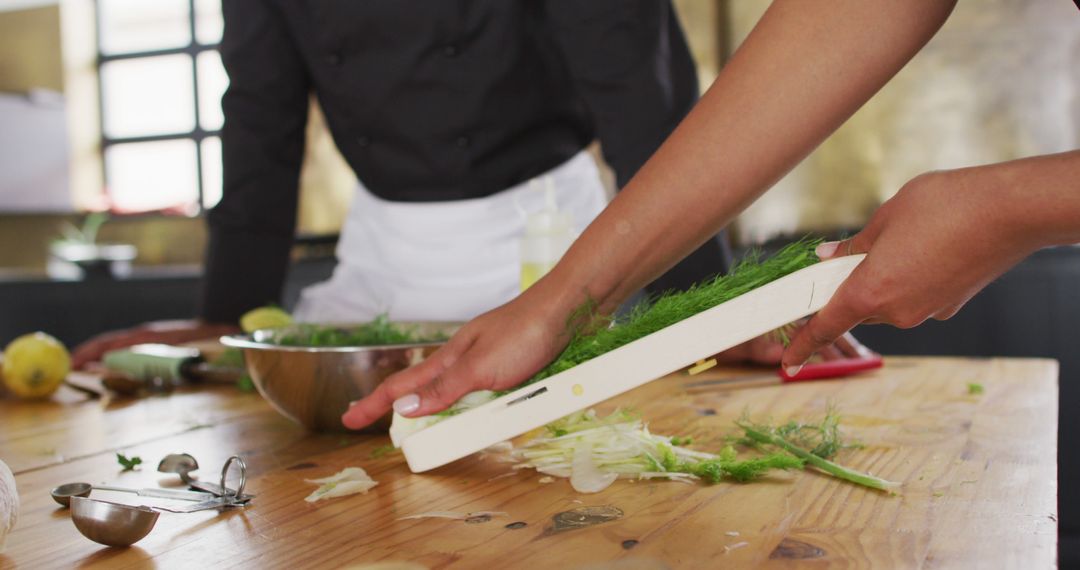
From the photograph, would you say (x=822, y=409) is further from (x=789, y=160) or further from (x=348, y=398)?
(x=348, y=398)

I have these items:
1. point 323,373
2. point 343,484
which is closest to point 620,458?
point 343,484

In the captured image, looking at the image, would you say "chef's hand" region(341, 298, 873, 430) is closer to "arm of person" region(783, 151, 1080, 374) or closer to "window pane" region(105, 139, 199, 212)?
"arm of person" region(783, 151, 1080, 374)

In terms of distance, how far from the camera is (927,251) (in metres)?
0.65

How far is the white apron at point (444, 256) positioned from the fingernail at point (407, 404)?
0.89m

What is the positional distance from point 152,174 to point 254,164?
4974 millimetres

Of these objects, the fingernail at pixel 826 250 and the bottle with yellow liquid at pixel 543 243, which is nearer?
the fingernail at pixel 826 250

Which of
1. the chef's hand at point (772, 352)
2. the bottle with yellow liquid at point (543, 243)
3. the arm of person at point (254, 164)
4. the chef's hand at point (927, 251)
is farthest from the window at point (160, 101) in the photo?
the chef's hand at point (927, 251)

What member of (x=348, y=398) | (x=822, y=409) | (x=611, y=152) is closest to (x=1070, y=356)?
(x=611, y=152)

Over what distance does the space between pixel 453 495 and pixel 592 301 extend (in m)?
0.21

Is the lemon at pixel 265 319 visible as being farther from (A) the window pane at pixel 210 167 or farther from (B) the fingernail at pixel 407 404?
(A) the window pane at pixel 210 167

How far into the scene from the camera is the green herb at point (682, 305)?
2.39 ft

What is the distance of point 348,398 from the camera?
1003 millimetres

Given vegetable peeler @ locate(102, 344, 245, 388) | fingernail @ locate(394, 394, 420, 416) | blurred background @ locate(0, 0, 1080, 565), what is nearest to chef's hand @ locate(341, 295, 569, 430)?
fingernail @ locate(394, 394, 420, 416)

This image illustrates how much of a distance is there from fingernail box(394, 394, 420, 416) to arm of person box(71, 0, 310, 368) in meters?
1.13
